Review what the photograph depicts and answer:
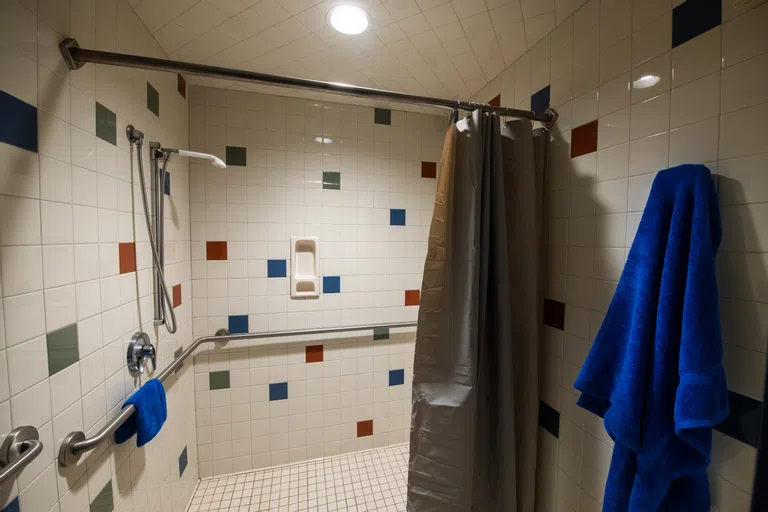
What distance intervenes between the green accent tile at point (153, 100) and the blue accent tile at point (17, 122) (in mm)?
535

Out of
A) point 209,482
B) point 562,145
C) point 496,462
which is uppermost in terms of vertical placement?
point 562,145

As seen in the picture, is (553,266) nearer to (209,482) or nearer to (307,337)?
(307,337)

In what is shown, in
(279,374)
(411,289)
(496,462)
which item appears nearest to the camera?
(496,462)

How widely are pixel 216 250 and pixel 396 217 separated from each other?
98 cm

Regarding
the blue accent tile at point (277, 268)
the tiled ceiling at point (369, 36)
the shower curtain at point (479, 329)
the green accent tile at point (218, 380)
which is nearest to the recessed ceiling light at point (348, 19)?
the tiled ceiling at point (369, 36)

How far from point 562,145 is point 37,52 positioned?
54.9 inches

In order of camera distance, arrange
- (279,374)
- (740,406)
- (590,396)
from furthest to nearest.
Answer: (279,374), (590,396), (740,406)

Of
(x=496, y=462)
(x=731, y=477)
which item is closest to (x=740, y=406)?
(x=731, y=477)

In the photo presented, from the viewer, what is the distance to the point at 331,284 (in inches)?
63.2

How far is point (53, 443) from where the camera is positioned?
62cm

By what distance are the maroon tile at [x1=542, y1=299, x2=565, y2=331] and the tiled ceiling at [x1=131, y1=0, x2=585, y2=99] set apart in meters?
0.96

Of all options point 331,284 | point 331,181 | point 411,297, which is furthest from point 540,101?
point 331,284

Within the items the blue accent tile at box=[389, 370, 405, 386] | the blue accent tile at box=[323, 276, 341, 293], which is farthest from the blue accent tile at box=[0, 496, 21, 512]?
the blue accent tile at box=[389, 370, 405, 386]

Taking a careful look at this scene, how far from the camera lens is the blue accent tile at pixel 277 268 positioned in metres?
1.52
